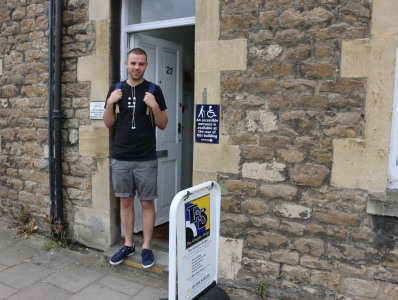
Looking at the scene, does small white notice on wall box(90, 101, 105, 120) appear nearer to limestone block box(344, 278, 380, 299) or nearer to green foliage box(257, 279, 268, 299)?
green foliage box(257, 279, 268, 299)

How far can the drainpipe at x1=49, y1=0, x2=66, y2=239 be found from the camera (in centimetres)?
432

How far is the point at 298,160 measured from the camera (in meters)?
3.10

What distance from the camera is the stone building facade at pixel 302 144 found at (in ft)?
9.30

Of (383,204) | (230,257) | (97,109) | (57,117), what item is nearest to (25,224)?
(57,117)

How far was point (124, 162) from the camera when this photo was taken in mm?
3633

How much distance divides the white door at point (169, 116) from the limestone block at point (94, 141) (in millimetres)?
681

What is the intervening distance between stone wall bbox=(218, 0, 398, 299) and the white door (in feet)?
4.60

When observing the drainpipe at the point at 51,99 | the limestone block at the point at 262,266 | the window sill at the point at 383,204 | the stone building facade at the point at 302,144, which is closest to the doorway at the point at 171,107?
the drainpipe at the point at 51,99

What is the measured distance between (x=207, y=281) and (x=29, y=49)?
3731 mm

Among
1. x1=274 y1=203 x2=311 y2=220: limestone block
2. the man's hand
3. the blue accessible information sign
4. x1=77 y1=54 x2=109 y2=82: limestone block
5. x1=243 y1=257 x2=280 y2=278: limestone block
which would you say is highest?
x1=77 y1=54 x2=109 y2=82: limestone block

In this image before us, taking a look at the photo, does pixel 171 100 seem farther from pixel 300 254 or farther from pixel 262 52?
pixel 300 254

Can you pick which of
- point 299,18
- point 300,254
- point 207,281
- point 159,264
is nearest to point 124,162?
point 159,264

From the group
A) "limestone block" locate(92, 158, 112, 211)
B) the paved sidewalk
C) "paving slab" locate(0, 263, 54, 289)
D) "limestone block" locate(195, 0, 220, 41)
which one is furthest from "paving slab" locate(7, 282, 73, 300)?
"limestone block" locate(195, 0, 220, 41)

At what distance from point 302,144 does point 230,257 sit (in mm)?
1224
